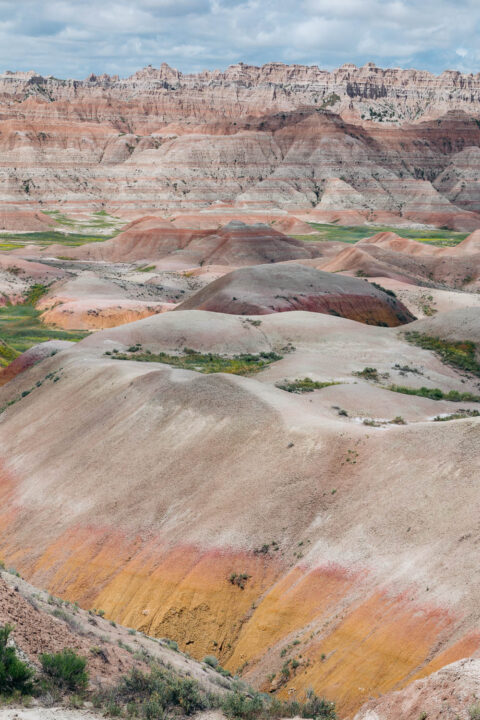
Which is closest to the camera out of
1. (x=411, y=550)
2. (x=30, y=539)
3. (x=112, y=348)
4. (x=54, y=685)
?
Answer: (x=54, y=685)

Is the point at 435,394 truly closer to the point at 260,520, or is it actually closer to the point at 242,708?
the point at 260,520

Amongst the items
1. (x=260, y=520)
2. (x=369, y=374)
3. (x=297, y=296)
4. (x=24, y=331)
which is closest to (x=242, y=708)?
(x=260, y=520)

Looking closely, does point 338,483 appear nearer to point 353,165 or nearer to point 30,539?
point 30,539

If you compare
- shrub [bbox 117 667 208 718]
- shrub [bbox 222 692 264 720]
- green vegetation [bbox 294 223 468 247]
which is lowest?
shrub [bbox 222 692 264 720]

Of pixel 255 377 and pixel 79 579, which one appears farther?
pixel 255 377

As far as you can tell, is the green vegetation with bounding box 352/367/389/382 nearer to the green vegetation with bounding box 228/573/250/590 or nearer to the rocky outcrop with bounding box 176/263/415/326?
the rocky outcrop with bounding box 176/263/415/326

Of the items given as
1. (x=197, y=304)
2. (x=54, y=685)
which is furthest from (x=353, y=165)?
(x=54, y=685)

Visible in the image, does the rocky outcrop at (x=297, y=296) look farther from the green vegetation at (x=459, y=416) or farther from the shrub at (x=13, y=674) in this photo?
the shrub at (x=13, y=674)

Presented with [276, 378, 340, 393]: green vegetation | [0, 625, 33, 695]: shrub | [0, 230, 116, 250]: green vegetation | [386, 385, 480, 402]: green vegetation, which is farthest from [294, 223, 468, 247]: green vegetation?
[0, 625, 33, 695]: shrub
